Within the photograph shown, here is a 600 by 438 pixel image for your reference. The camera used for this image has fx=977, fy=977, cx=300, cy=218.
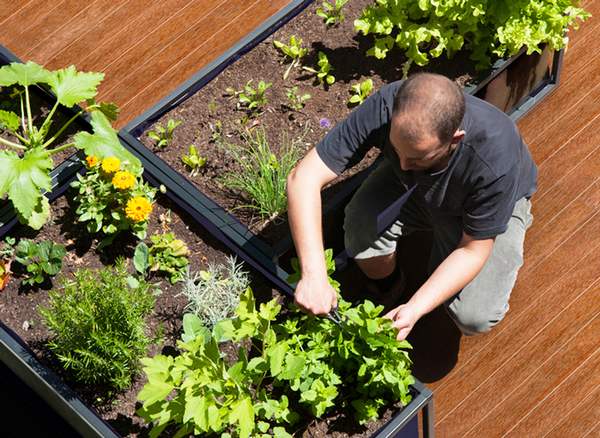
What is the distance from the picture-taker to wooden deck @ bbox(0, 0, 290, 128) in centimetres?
367

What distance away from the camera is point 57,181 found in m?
3.11

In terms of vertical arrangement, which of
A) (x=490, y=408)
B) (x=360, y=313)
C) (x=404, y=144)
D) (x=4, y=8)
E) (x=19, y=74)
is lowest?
(x=490, y=408)

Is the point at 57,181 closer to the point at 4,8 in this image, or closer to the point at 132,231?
the point at 132,231

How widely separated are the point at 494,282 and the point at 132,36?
5.63 feet

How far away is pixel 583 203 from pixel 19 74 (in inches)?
75.8

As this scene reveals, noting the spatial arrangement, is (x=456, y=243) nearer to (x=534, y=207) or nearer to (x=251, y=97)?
(x=534, y=207)

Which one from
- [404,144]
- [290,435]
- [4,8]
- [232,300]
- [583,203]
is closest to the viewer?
[404,144]

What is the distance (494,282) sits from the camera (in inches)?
116

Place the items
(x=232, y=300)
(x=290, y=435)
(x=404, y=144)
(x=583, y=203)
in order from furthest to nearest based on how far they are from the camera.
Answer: (x=583, y=203) → (x=232, y=300) → (x=290, y=435) → (x=404, y=144)

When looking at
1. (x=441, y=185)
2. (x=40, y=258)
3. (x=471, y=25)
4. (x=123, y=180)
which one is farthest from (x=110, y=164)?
(x=471, y=25)

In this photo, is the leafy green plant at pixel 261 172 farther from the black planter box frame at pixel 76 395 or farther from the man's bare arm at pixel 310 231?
the man's bare arm at pixel 310 231

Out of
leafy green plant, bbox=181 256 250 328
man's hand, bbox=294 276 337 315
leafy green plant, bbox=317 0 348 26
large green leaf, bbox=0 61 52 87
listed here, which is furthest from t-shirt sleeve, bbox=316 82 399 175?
large green leaf, bbox=0 61 52 87

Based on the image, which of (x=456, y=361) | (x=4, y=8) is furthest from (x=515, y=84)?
(x=4, y=8)

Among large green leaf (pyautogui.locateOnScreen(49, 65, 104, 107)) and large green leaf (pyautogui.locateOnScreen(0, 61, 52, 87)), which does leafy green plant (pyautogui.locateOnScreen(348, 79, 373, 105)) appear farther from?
large green leaf (pyautogui.locateOnScreen(0, 61, 52, 87))
